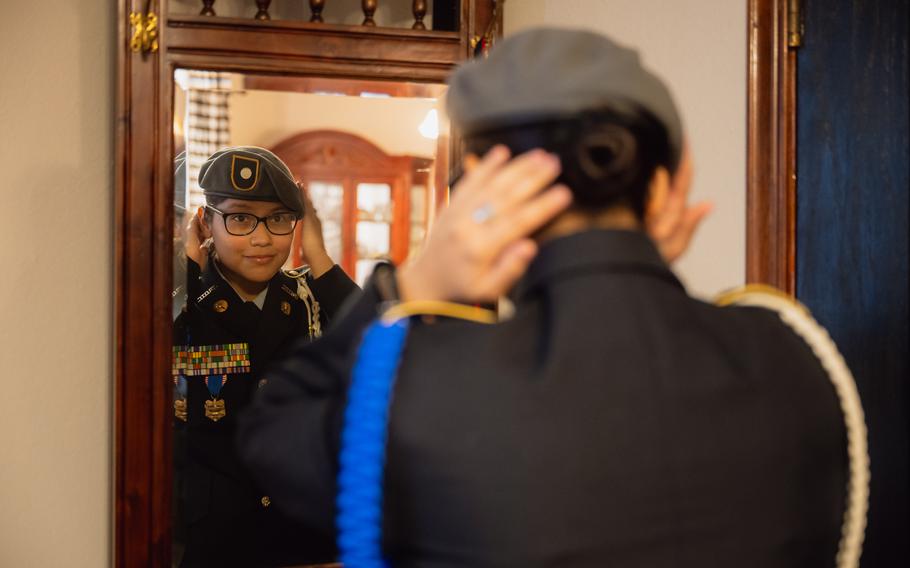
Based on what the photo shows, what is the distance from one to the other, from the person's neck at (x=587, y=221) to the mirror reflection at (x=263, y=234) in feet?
2.27

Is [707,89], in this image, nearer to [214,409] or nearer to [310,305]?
[310,305]

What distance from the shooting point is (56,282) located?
1.22 m

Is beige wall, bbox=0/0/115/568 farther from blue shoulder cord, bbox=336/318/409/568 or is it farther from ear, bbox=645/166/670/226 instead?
ear, bbox=645/166/670/226

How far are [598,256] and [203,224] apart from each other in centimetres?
81

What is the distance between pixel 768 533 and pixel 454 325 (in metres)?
0.25

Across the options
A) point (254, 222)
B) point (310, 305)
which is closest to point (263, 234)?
point (254, 222)

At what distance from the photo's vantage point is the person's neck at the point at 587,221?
54cm

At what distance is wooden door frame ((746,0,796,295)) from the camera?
1.13 meters

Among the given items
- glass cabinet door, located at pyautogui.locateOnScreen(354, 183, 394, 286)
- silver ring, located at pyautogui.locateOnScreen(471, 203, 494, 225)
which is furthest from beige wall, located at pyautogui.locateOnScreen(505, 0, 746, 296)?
silver ring, located at pyautogui.locateOnScreen(471, 203, 494, 225)

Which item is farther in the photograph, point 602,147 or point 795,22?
point 795,22

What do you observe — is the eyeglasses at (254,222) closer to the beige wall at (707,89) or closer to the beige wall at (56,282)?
the beige wall at (56,282)

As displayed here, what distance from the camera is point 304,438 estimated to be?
55cm

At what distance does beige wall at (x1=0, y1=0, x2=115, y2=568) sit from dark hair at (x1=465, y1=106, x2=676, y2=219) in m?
0.90


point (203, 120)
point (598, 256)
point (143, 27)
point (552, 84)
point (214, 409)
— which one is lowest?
point (214, 409)
